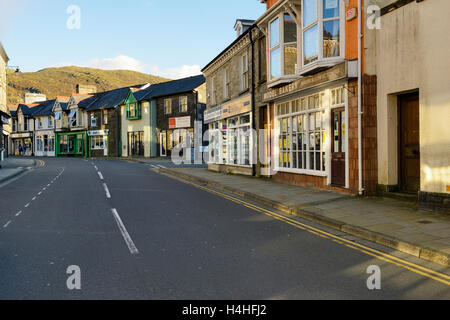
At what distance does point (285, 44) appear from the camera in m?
14.1

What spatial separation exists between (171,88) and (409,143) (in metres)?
34.9

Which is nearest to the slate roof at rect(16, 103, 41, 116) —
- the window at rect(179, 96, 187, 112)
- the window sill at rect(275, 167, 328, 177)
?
the window at rect(179, 96, 187, 112)

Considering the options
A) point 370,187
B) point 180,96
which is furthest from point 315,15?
point 180,96

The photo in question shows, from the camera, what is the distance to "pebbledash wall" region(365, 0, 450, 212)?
26.7ft

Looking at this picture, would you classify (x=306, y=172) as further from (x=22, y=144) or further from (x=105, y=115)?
(x=22, y=144)

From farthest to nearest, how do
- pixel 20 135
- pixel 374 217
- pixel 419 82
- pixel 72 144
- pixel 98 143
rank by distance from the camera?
pixel 20 135
pixel 72 144
pixel 98 143
pixel 419 82
pixel 374 217

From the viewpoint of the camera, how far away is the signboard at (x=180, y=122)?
3884cm

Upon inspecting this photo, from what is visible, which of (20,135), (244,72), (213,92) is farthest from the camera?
(20,135)

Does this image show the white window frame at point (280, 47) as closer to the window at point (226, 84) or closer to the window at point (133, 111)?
the window at point (226, 84)

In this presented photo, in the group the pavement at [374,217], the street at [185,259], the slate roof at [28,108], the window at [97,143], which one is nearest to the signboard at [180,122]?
the window at [97,143]

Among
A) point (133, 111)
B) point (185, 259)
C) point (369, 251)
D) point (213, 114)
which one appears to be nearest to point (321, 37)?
point (369, 251)

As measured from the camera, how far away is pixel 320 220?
8172 millimetres

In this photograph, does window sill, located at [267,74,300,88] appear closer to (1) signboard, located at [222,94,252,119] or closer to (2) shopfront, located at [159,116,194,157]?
(1) signboard, located at [222,94,252,119]
